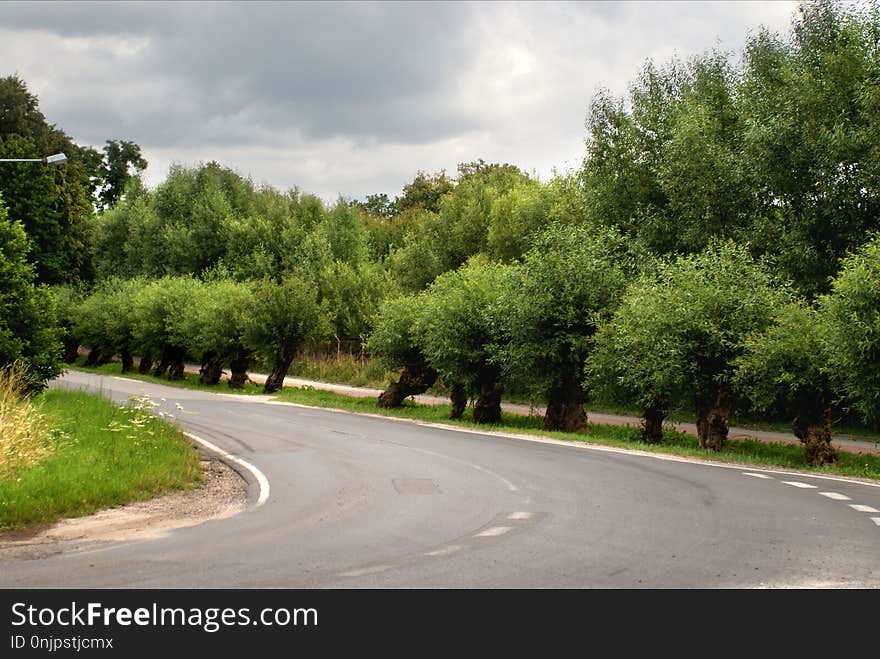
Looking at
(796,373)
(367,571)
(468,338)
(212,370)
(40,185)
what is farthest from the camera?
(40,185)

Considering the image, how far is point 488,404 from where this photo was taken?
1158 inches

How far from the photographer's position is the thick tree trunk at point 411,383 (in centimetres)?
3366

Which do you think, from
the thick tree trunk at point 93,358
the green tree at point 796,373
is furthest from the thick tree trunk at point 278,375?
the thick tree trunk at point 93,358

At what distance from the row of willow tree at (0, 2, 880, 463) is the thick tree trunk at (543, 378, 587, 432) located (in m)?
0.07

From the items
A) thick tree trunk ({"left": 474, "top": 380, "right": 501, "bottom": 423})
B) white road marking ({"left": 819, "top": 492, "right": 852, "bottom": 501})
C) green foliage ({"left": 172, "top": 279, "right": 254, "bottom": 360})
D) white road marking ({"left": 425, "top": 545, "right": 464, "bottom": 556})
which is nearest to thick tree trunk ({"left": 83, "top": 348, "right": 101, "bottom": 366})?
green foliage ({"left": 172, "top": 279, "right": 254, "bottom": 360})

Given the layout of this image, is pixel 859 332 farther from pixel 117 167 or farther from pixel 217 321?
pixel 117 167

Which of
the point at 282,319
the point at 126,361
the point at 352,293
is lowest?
the point at 126,361

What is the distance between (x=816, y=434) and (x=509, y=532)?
490 inches

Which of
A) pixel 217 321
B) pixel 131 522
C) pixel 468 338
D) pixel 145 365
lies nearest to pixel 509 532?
pixel 131 522

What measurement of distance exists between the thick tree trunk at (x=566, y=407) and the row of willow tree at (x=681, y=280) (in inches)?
2.6

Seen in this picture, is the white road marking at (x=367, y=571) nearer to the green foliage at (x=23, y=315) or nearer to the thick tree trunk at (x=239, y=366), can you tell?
the green foliage at (x=23, y=315)
